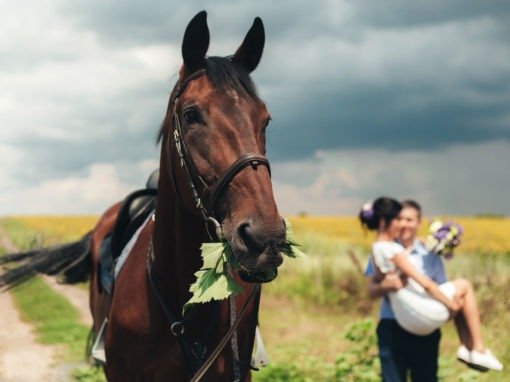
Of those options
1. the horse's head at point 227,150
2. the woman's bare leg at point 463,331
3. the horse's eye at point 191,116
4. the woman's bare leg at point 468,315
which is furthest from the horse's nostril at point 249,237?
the woman's bare leg at point 463,331

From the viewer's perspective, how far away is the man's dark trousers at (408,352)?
5371mm

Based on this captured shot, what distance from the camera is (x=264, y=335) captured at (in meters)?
10.2

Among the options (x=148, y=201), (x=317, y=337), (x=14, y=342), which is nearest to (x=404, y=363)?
(x=148, y=201)

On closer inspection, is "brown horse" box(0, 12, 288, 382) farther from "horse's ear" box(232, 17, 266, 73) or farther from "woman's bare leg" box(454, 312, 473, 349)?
"woman's bare leg" box(454, 312, 473, 349)

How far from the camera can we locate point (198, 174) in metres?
2.70

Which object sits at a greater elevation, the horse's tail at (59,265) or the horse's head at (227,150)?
the horse's head at (227,150)

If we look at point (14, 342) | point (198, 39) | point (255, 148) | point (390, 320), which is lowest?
point (14, 342)

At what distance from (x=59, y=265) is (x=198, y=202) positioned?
4047mm

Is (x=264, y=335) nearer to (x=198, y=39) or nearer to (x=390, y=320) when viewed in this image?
(x=390, y=320)

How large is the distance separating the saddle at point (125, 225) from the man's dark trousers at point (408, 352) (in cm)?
229

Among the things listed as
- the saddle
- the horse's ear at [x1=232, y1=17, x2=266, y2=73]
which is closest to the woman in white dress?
the saddle

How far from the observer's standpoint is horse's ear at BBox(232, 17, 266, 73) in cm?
319

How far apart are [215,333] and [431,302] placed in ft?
8.14

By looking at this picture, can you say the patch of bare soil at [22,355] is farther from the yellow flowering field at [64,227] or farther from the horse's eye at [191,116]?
the yellow flowering field at [64,227]
